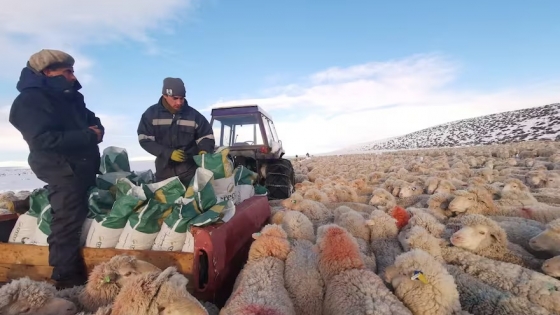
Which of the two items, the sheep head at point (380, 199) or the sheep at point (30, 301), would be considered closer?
the sheep at point (30, 301)

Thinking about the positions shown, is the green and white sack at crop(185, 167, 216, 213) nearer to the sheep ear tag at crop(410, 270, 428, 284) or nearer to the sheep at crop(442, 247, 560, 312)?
the sheep ear tag at crop(410, 270, 428, 284)

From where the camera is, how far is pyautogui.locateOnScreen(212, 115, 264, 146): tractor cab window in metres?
8.32

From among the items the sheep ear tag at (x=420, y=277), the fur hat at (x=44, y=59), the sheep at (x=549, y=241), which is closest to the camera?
the sheep ear tag at (x=420, y=277)

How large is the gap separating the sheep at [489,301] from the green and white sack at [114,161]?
14.5 feet

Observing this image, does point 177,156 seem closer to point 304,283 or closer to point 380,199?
point 304,283

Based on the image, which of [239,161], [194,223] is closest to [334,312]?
[194,223]

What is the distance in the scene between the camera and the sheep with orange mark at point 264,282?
2.51 m

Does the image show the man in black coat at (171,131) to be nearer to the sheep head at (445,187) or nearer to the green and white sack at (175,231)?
the green and white sack at (175,231)

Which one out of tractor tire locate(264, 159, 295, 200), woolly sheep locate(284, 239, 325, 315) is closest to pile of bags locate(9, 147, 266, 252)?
woolly sheep locate(284, 239, 325, 315)

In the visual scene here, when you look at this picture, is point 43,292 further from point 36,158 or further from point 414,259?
point 414,259

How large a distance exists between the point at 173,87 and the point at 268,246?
2.38 m

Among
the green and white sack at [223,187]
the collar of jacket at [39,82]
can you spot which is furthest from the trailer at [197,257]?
the collar of jacket at [39,82]

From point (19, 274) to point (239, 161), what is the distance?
4.66m

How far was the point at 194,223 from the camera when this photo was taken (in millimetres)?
3121
